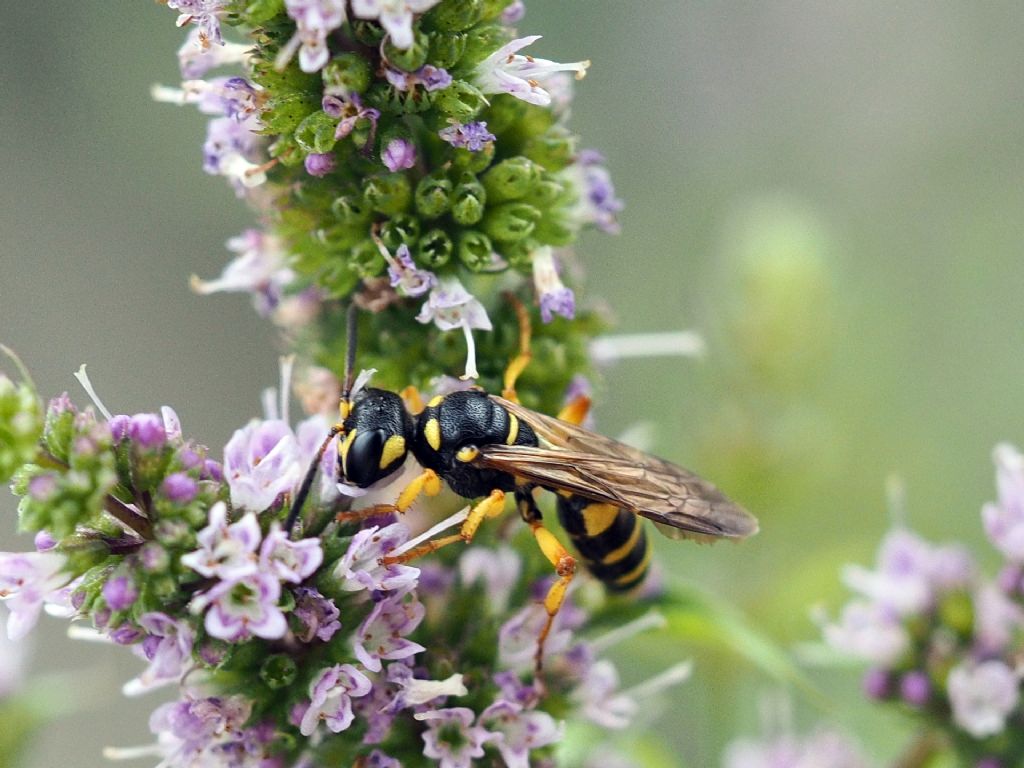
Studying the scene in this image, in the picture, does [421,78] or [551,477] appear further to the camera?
[551,477]

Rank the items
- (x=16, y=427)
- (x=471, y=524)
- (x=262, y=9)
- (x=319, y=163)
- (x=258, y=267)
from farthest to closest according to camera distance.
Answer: (x=258, y=267), (x=471, y=524), (x=319, y=163), (x=262, y=9), (x=16, y=427)

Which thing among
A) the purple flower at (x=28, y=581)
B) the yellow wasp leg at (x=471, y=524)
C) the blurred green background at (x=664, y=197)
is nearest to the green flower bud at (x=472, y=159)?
the yellow wasp leg at (x=471, y=524)

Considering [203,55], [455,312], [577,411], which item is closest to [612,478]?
[577,411]

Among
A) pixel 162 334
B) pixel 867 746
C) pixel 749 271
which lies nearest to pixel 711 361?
pixel 749 271

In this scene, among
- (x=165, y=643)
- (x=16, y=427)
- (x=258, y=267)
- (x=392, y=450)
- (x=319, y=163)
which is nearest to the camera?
(x=16, y=427)

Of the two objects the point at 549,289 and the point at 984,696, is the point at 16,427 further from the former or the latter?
the point at 984,696

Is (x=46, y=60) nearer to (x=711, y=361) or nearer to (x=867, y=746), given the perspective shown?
(x=711, y=361)
